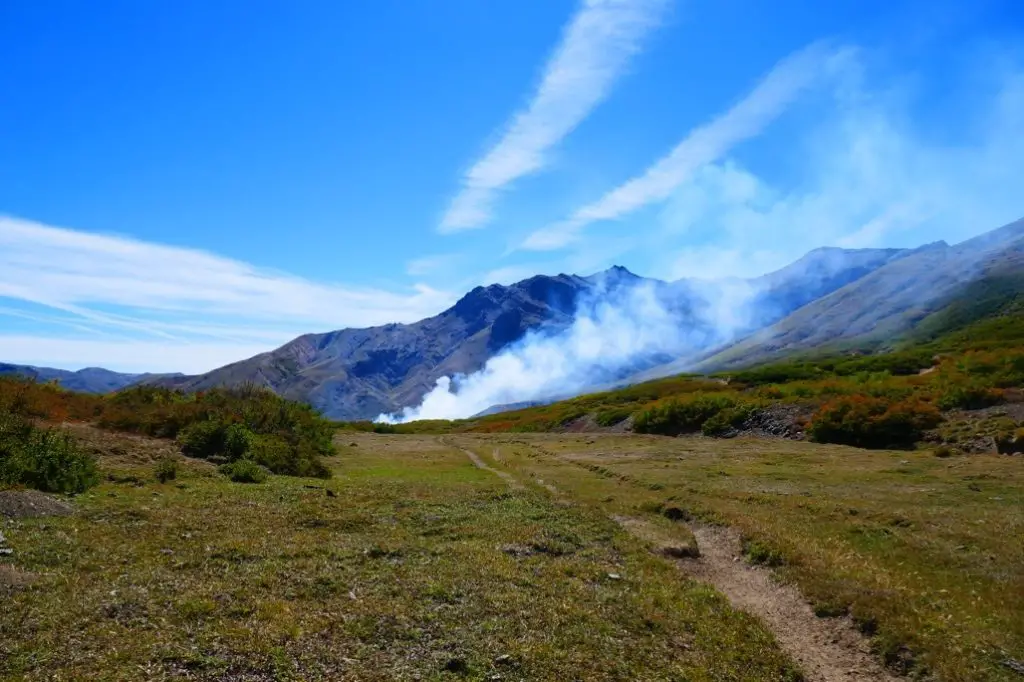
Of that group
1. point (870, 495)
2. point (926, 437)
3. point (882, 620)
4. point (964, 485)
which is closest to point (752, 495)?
point (870, 495)

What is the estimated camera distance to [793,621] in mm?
17516

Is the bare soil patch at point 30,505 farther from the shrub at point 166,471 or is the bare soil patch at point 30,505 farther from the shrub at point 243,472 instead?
the shrub at point 243,472

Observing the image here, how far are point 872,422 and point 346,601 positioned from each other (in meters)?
57.8

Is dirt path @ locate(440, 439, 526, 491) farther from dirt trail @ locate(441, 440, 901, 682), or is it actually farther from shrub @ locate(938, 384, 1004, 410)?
Answer: shrub @ locate(938, 384, 1004, 410)

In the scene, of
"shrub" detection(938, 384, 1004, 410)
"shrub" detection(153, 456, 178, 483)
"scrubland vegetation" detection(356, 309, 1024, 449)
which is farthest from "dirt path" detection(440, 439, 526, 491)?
"shrub" detection(938, 384, 1004, 410)

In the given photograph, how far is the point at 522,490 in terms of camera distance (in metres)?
36.1

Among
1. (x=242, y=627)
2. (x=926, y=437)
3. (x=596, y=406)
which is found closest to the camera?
(x=242, y=627)

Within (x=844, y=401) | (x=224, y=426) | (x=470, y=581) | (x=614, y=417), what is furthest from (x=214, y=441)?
(x=614, y=417)

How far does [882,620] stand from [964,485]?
963 inches

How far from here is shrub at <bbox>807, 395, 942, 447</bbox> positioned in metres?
57.6

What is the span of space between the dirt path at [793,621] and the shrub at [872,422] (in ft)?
138

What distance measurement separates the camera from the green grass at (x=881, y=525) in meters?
15.5

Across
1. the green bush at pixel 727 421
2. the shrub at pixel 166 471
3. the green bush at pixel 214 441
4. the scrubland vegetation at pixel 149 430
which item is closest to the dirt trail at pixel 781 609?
the shrub at pixel 166 471

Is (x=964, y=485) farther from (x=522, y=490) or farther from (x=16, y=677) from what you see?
(x=16, y=677)
